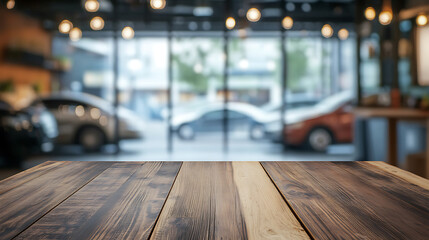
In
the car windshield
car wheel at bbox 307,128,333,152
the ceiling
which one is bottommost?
car wheel at bbox 307,128,333,152

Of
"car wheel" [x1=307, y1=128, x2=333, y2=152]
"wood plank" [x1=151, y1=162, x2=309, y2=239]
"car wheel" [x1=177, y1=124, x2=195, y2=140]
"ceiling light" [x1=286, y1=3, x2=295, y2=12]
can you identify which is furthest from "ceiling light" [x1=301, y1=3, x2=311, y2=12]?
"wood plank" [x1=151, y1=162, x2=309, y2=239]

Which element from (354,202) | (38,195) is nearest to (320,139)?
(354,202)

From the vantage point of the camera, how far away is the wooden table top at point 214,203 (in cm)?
83

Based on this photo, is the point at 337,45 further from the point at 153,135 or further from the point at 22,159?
the point at 22,159

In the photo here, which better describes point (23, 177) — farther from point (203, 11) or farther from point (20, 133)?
point (203, 11)

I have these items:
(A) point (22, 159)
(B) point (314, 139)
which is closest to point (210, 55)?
(B) point (314, 139)

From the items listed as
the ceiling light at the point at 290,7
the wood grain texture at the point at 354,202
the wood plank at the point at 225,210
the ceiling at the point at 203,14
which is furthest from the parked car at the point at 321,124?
the wood plank at the point at 225,210

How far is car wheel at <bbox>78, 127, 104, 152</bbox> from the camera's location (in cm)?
663

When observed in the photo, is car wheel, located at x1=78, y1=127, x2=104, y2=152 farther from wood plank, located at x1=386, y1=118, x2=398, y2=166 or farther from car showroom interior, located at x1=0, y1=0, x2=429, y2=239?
wood plank, located at x1=386, y1=118, x2=398, y2=166

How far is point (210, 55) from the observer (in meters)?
6.77

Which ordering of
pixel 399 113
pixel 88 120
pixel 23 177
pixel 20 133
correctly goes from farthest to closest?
1. pixel 88 120
2. pixel 20 133
3. pixel 399 113
4. pixel 23 177

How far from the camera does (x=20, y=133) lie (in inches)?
202

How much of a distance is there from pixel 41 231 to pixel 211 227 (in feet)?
1.24

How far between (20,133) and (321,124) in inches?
191
